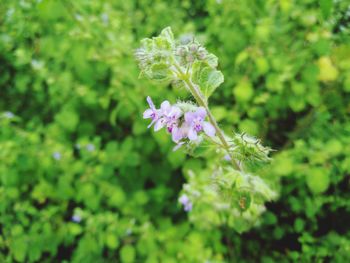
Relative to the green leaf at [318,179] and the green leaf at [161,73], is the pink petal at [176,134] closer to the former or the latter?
the green leaf at [161,73]

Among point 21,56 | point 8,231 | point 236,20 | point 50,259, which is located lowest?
point 50,259

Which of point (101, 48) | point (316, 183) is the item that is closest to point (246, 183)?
point (316, 183)

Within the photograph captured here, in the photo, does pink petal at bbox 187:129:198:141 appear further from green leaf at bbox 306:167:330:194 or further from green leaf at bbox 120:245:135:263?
green leaf at bbox 120:245:135:263

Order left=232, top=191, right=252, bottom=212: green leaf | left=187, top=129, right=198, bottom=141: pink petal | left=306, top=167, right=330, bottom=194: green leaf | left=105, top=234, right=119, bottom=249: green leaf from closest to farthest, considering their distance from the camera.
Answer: left=187, top=129, right=198, bottom=141: pink petal, left=232, top=191, right=252, bottom=212: green leaf, left=306, top=167, right=330, bottom=194: green leaf, left=105, top=234, right=119, bottom=249: green leaf

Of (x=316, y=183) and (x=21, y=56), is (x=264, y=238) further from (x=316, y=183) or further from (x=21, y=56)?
(x=21, y=56)

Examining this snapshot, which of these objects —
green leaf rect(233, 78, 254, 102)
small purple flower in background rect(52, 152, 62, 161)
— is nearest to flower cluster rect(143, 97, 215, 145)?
green leaf rect(233, 78, 254, 102)

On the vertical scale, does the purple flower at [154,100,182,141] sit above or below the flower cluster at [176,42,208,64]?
below

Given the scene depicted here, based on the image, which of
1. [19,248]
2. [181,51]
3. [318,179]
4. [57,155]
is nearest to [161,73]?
[181,51]
